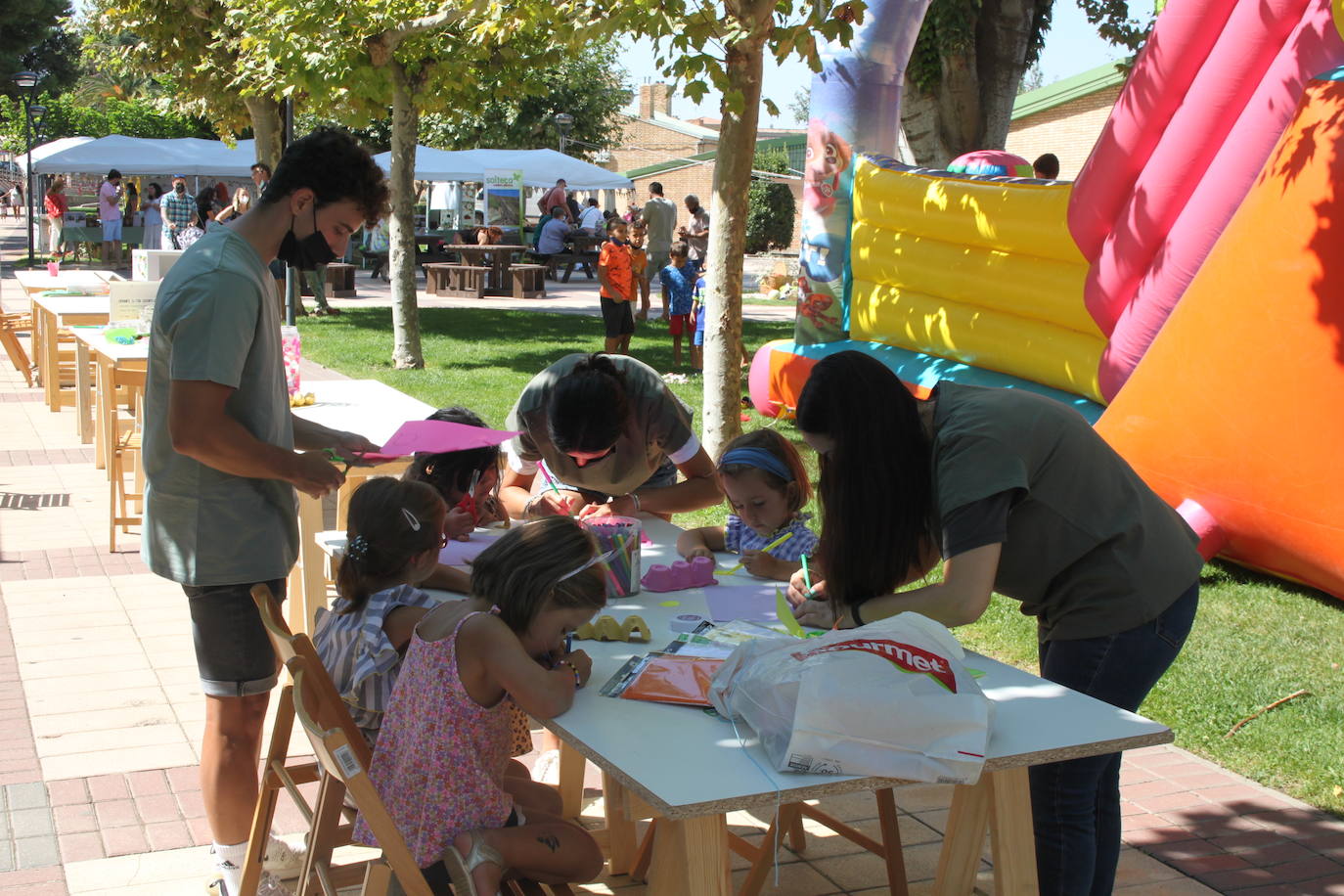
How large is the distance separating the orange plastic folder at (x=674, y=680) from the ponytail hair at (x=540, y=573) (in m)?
0.17

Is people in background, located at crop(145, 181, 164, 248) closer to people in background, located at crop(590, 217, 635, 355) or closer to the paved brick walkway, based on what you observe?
people in background, located at crop(590, 217, 635, 355)

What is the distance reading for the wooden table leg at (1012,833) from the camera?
2.31 m

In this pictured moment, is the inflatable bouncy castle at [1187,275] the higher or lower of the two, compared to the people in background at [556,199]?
lower

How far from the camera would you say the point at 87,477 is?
7.85m

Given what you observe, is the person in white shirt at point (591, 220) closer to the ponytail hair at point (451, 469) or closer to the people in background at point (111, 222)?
the people in background at point (111, 222)

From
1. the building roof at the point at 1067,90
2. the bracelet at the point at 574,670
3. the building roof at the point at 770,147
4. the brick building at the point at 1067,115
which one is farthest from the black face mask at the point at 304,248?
the building roof at the point at 770,147

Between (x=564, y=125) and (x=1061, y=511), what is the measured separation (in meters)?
34.2

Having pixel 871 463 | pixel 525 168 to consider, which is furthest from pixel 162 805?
pixel 525 168

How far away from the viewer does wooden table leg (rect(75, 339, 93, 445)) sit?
27.1 feet

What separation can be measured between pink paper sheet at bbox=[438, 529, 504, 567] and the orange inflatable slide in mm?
3118

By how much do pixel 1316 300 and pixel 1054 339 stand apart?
6.14 feet

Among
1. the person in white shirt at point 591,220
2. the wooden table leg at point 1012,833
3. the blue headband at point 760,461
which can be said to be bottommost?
the wooden table leg at point 1012,833

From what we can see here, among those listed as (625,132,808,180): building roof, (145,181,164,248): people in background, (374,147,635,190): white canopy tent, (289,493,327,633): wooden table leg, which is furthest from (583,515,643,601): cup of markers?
(625,132,808,180): building roof

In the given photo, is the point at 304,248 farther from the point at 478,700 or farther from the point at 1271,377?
the point at 1271,377
